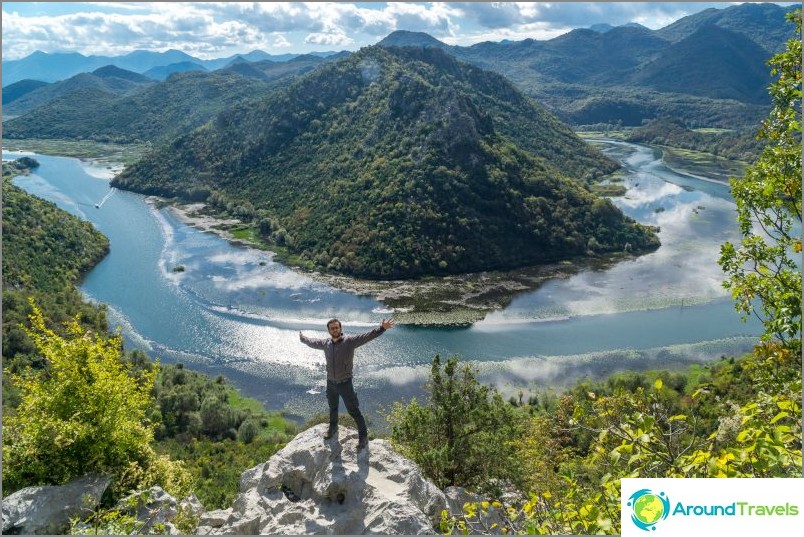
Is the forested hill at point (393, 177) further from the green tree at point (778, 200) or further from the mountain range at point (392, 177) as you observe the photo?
the green tree at point (778, 200)

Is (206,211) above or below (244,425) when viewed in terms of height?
above

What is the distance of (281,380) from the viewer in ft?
159

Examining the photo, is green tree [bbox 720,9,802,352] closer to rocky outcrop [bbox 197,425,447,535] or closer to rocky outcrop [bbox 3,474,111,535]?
rocky outcrop [bbox 197,425,447,535]

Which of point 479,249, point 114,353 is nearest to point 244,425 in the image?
point 114,353

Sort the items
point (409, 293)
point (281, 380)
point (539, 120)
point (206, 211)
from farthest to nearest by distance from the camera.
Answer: point (539, 120), point (206, 211), point (409, 293), point (281, 380)

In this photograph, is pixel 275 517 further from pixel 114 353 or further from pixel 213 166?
pixel 213 166

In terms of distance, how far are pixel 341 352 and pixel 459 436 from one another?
9390 millimetres

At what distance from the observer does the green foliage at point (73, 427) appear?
12.6m

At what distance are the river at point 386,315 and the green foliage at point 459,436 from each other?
22558 mm

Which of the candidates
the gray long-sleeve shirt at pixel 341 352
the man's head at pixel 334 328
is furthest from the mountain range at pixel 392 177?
the man's head at pixel 334 328

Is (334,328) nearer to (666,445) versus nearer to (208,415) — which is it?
(666,445)

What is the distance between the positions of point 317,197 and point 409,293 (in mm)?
32656

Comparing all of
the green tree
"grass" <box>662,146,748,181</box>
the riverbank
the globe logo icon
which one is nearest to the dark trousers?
the globe logo icon

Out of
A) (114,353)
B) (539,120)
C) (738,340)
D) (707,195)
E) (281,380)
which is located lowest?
(281,380)
